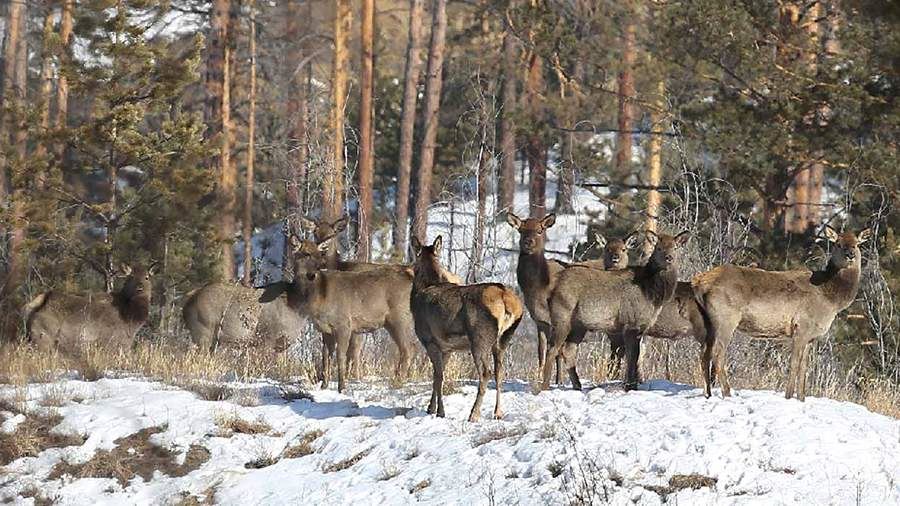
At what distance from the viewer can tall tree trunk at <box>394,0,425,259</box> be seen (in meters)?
34.0

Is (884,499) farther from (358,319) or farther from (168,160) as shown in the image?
(168,160)

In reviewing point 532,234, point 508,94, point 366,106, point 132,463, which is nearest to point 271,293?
point 532,234

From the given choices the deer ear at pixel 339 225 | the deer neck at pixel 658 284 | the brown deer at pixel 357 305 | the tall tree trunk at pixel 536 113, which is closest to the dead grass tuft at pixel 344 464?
the brown deer at pixel 357 305

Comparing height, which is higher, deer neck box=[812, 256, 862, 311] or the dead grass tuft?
deer neck box=[812, 256, 862, 311]

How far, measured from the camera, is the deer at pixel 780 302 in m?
13.1

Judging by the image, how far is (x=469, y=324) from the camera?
11883 mm

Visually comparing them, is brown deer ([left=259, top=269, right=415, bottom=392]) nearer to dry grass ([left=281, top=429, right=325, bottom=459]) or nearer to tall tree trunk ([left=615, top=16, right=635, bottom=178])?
dry grass ([left=281, top=429, right=325, bottom=459])

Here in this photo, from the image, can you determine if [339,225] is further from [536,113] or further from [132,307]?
[536,113]

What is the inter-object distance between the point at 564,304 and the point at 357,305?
2881 millimetres

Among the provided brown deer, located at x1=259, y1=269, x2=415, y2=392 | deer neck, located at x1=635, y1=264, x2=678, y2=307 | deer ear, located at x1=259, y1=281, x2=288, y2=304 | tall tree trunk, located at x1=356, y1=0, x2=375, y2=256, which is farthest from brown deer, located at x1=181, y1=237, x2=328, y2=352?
tall tree trunk, located at x1=356, y1=0, x2=375, y2=256

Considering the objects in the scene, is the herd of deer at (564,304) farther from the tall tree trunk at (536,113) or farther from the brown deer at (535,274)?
the tall tree trunk at (536,113)

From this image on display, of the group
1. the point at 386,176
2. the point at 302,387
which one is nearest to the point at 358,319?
the point at 302,387

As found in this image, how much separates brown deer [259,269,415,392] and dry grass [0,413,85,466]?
10.3ft

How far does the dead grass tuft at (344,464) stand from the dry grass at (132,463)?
4.44 ft
